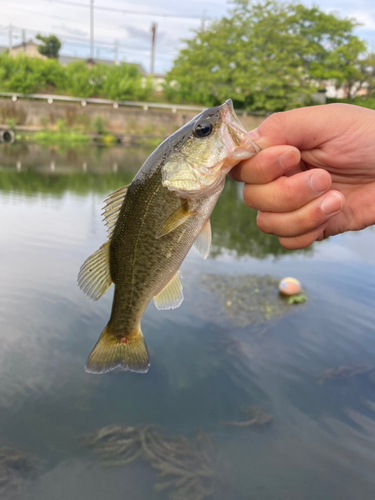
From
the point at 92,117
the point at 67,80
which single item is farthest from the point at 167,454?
the point at 67,80

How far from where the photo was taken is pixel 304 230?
89.5 inches

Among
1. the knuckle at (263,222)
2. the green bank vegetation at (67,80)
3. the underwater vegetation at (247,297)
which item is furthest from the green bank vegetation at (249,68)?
the knuckle at (263,222)

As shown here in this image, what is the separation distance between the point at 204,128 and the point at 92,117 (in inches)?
1346

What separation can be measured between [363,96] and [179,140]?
143 feet

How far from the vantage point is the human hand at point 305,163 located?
80.8 inches

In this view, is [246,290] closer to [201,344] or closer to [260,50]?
[201,344]

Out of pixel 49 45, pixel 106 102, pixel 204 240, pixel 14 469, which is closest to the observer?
pixel 204 240

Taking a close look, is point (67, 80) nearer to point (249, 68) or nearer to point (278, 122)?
point (249, 68)

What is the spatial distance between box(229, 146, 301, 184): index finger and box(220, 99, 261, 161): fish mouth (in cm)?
12

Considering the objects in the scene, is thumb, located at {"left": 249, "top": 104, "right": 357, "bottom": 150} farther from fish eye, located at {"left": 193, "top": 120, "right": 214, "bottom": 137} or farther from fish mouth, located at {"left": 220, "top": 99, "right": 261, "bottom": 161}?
fish eye, located at {"left": 193, "top": 120, "right": 214, "bottom": 137}

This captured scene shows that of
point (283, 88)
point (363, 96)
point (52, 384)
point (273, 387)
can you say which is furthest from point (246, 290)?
point (363, 96)

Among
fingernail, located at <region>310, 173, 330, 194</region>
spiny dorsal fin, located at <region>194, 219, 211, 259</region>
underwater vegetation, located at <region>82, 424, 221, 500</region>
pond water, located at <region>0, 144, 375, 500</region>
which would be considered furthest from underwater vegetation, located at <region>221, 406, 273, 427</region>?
fingernail, located at <region>310, 173, 330, 194</region>

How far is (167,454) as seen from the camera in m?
3.93

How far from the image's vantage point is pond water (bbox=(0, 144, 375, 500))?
12.3ft
